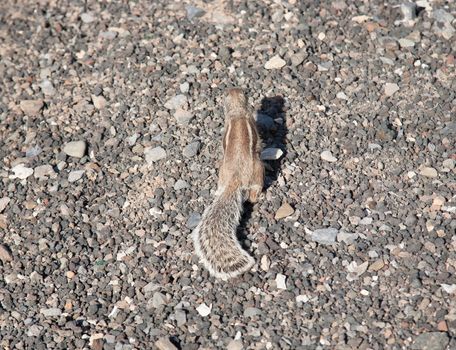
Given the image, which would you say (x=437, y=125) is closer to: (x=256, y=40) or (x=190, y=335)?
(x=256, y=40)

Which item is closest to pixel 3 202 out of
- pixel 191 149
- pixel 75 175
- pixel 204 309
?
pixel 75 175

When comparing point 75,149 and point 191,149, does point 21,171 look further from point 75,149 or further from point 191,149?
point 191,149

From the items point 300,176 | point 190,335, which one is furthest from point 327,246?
point 190,335

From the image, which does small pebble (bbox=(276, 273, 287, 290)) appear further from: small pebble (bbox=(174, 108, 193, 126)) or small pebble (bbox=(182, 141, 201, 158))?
small pebble (bbox=(174, 108, 193, 126))

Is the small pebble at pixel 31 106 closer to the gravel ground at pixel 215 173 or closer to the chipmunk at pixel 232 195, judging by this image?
the gravel ground at pixel 215 173

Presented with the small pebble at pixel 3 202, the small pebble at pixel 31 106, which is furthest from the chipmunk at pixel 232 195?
the small pebble at pixel 31 106
